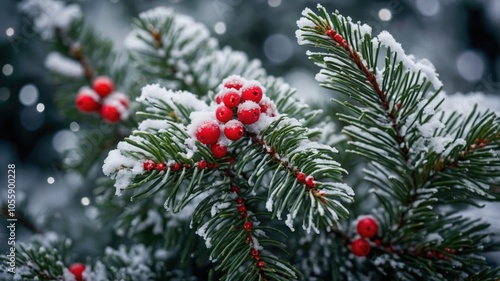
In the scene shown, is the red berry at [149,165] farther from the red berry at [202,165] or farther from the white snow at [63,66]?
the white snow at [63,66]

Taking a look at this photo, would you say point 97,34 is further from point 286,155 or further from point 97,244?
point 286,155

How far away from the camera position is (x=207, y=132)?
825 mm

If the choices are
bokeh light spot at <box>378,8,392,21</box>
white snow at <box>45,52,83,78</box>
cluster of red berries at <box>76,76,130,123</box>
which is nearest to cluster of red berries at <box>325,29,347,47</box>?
cluster of red berries at <box>76,76,130,123</box>

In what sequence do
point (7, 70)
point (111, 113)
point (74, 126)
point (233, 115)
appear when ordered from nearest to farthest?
point (233, 115)
point (111, 113)
point (74, 126)
point (7, 70)

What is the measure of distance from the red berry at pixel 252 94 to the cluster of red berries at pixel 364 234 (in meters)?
0.44

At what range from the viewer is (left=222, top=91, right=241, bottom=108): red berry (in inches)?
33.9

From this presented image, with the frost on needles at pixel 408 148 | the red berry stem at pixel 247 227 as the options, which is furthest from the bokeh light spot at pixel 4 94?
the frost on needles at pixel 408 148

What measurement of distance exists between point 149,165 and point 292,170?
11.4 inches

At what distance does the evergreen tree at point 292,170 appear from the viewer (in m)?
0.82

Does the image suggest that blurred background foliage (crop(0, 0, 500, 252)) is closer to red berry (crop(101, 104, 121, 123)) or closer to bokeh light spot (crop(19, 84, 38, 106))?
bokeh light spot (crop(19, 84, 38, 106))

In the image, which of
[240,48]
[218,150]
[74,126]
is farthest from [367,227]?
[240,48]

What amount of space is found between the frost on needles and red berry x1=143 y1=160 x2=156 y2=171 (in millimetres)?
415

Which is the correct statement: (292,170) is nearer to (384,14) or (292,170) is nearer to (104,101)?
(104,101)

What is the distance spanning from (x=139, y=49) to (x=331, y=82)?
72 centimetres
